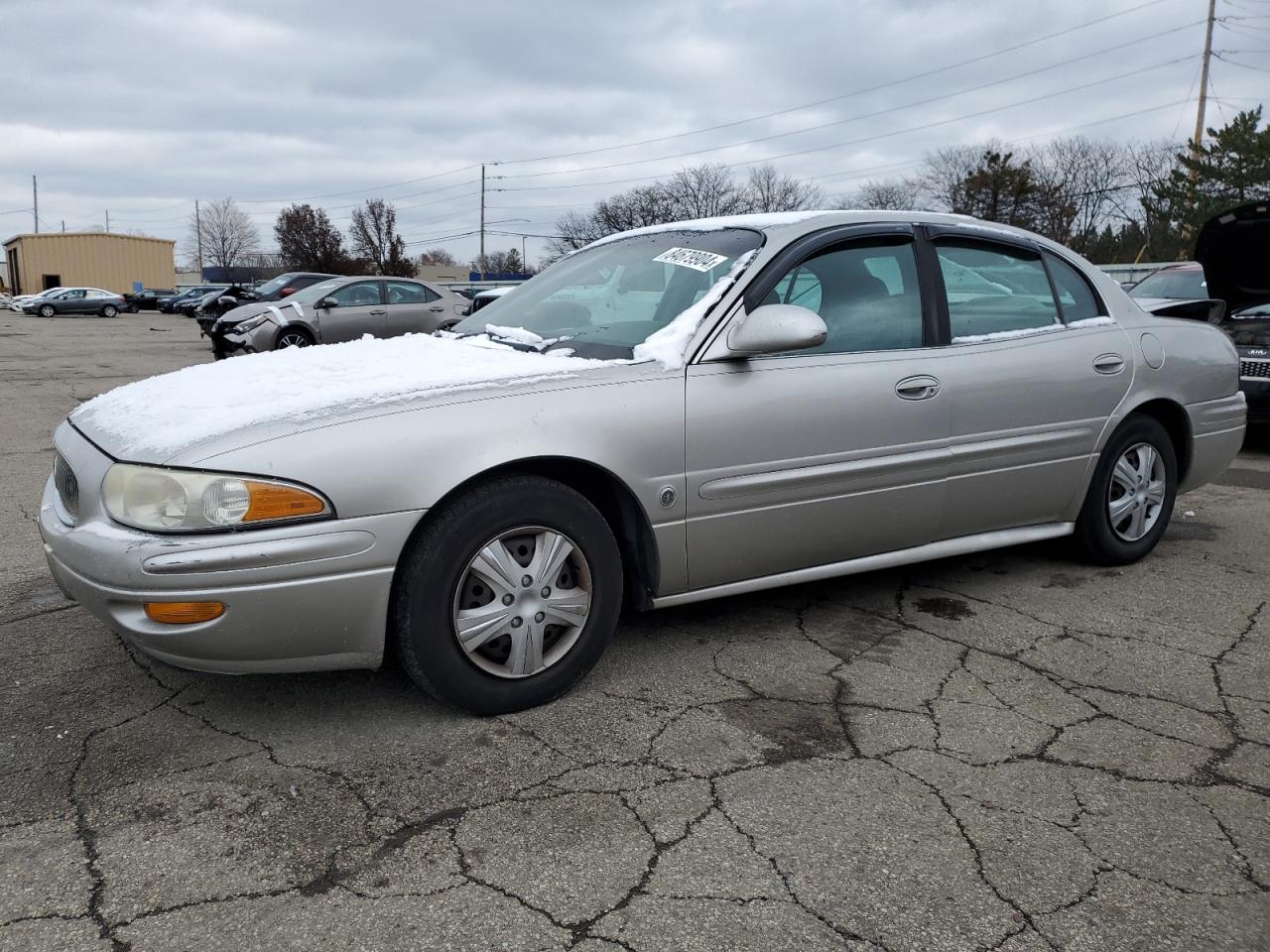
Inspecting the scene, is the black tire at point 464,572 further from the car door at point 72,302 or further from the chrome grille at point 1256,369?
the car door at point 72,302

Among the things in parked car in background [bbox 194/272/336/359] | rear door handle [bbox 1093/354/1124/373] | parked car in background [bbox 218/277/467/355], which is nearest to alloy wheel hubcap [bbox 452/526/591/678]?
rear door handle [bbox 1093/354/1124/373]

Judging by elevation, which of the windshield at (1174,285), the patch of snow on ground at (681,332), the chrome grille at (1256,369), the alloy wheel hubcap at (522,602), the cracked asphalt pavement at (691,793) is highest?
the windshield at (1174,285)

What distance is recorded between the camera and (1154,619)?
379 cm

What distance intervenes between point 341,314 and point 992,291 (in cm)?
1153

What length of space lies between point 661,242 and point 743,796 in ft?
7.19

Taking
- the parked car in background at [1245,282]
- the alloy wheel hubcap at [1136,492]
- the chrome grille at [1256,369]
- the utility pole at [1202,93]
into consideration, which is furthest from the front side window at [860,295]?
the utility pole at [1202,93]

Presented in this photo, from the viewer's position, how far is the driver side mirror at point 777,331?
305 centimetres

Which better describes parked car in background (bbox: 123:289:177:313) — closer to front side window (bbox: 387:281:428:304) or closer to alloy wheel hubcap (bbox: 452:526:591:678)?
front side window (bbox: 387:281:428:304)

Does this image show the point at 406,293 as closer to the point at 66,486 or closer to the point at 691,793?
the point at 66,486

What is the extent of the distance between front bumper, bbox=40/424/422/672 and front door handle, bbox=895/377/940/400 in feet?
5.89

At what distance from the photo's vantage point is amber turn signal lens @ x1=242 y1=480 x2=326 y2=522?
247cm

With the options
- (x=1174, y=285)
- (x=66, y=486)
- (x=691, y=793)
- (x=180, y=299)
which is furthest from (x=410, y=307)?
Result: (x=180, y=299)

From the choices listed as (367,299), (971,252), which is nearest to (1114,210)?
(367,299)

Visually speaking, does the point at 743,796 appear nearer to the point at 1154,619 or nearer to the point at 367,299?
the point at 1154,619
